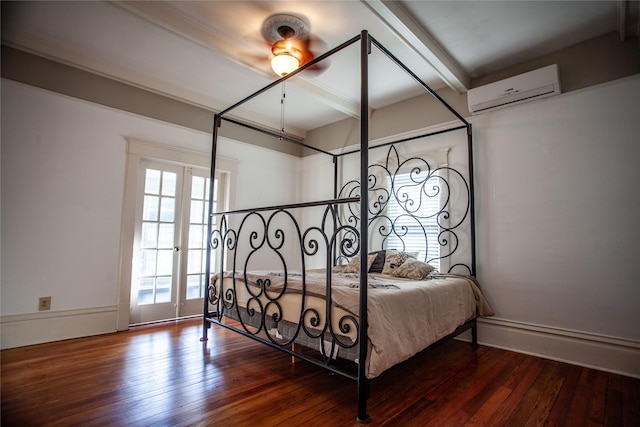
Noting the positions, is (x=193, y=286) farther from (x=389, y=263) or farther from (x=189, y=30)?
(x=189, y=30)

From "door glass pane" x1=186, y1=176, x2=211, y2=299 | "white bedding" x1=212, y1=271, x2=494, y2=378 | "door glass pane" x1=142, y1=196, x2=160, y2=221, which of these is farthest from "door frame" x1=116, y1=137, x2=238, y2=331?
"white bedding" x1=212, y1=271, x2=494, y2=378

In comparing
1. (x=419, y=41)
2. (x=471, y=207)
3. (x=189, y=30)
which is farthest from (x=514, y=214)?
(x=189, y=30)

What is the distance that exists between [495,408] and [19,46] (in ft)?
13.9

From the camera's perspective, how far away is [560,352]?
244cm

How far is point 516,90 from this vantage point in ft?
8.88

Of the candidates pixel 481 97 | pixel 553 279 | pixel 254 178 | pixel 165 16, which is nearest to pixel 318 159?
pixel 254 178

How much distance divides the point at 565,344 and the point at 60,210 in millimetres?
4267

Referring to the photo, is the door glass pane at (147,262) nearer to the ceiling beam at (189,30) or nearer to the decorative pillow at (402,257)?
the ceiling beam at (189,30)

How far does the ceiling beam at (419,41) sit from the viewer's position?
2.10 m

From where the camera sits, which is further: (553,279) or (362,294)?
(553,279)

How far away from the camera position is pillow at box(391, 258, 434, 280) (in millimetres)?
2689

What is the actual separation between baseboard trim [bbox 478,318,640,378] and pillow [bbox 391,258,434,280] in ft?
2.35

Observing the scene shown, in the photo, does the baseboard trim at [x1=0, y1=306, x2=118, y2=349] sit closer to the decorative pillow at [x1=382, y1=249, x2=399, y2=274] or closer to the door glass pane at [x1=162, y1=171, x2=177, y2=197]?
the door glass pane at [x1=162, y1=171, x2=177, y2=197]

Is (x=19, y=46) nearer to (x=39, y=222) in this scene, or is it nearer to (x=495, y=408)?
(x=39, y=222)
